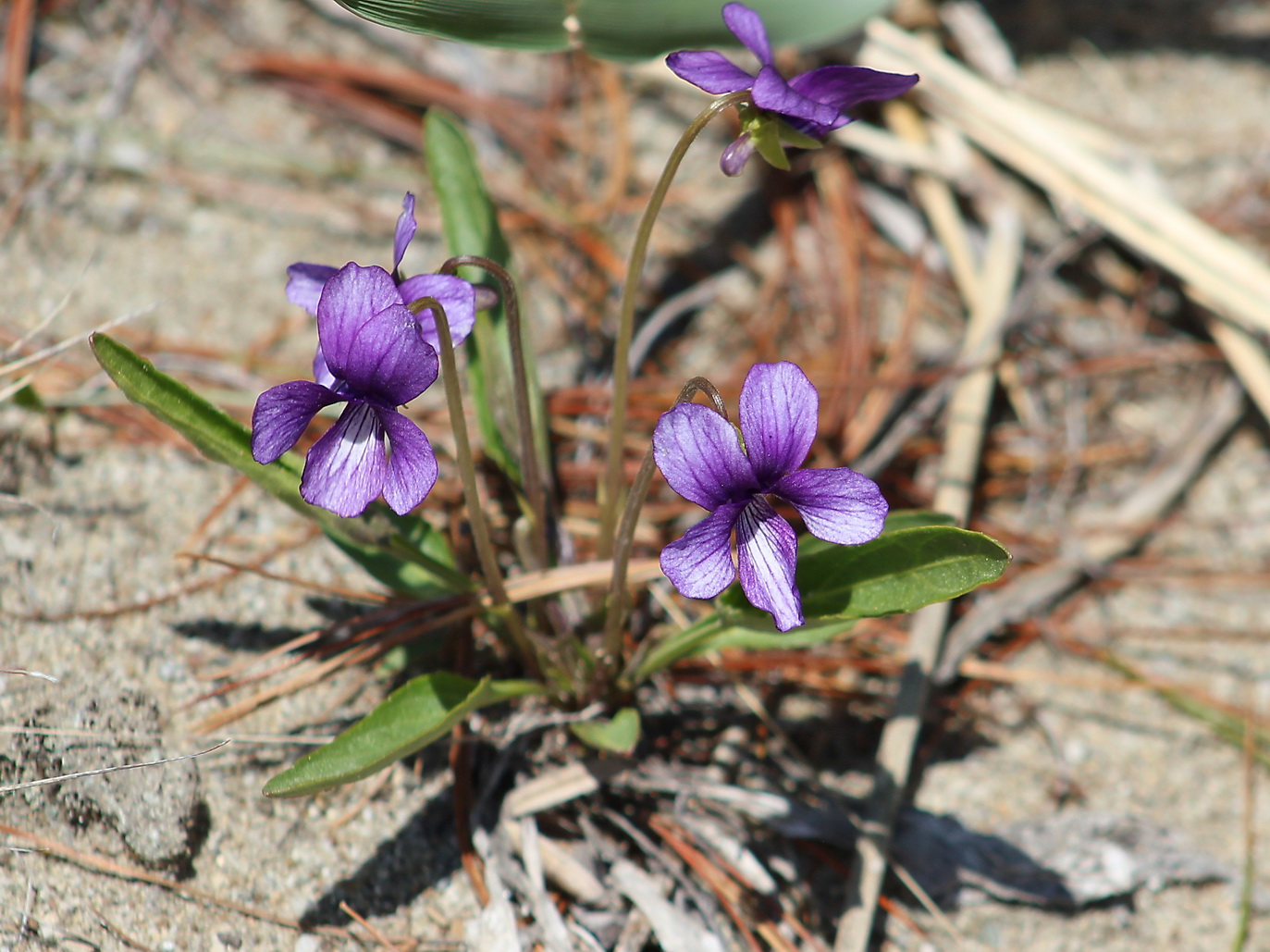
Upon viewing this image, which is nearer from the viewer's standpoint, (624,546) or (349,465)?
(349,465)

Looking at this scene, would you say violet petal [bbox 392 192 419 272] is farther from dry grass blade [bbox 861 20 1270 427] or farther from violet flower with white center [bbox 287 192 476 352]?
dry grass blade [bbox 861 20 1270 427]

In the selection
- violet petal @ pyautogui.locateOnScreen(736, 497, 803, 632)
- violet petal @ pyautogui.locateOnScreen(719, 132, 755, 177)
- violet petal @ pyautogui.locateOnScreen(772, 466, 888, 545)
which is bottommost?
violet petal @ pyautogui.locateOnScreen(736, 497, 803, 632)

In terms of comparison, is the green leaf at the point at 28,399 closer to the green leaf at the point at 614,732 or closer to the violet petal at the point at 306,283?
the violet petal at the point at 306,283

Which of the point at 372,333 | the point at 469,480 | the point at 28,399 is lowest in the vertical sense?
the point at 28,399

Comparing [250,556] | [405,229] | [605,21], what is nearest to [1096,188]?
[605,21]

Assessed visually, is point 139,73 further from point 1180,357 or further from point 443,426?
point 1180,357

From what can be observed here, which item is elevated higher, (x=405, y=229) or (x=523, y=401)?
(x=405, y=229)

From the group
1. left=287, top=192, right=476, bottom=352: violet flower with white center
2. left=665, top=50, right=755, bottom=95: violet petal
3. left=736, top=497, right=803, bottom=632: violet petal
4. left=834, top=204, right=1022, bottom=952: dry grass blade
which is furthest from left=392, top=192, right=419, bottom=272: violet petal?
left=834, top=204, right=1022, bottom=952: dry grass blade

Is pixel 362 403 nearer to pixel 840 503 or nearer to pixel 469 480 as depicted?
pixel 469 480
